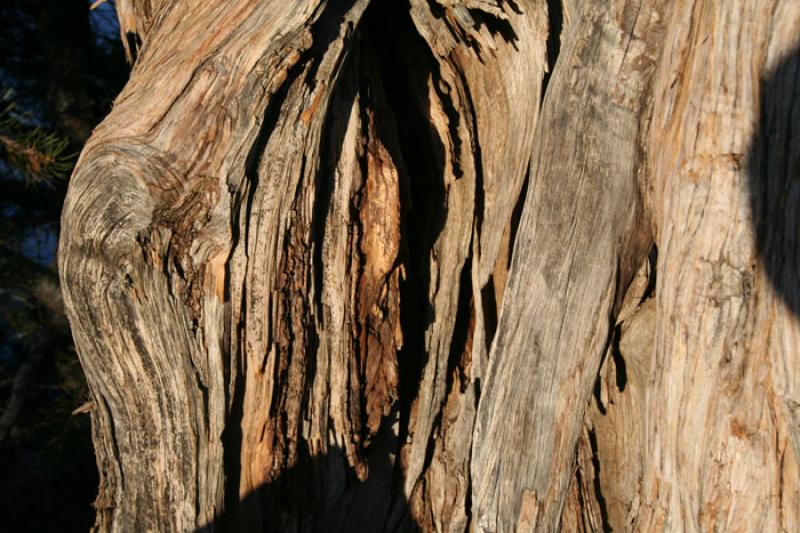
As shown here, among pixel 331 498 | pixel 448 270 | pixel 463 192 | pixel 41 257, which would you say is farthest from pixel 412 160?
pixel 41 257

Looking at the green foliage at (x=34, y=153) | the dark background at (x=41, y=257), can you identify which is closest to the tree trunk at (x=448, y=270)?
the green foliage at (x=34, y=153)

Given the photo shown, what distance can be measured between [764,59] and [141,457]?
1.86 metres

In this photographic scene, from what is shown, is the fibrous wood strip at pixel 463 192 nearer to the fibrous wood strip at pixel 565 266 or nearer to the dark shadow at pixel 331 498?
the dark shadow at pixel 331 498

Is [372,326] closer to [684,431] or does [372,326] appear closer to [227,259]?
[227,259]

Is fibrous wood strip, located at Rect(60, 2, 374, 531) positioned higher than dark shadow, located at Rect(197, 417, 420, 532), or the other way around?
fibrous wood strip, located at Rect(60, 2, 374, 531)

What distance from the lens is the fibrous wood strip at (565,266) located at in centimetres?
199

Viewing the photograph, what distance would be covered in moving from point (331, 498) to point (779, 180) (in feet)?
5.08

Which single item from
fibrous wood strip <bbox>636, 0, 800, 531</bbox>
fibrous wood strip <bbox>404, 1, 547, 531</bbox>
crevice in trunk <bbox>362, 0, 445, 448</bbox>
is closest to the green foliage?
crevice in trunk <bbox>362, 0, 445, 448</bbox>

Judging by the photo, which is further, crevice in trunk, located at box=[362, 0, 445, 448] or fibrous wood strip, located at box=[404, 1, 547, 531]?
crevice in trunk, located at box=[362, 0, 445, 448]

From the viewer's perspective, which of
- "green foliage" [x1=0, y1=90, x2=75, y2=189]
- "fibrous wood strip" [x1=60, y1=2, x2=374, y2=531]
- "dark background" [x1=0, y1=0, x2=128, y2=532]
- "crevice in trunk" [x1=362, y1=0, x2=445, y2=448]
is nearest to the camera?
"fibrous wood strip" [x1=60, y1=2, x2=374, y2=531]

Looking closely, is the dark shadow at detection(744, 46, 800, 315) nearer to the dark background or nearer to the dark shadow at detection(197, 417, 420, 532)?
the dark shadow at detection(197, 417, 420, 532)

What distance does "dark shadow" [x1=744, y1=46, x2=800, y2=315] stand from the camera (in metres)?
1.73

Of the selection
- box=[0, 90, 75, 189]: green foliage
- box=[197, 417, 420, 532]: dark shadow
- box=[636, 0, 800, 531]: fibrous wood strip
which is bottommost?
box=[197, 417, 420, 532]: dark shadow

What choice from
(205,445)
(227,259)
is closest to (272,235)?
(227,259)
